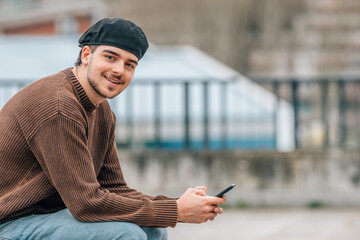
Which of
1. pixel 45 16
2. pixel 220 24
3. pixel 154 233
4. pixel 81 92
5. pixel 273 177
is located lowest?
pixel 273 177

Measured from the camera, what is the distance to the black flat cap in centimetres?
256

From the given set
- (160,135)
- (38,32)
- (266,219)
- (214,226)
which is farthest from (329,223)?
(38,32)

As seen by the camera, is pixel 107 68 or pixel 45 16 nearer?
pixel 107 68

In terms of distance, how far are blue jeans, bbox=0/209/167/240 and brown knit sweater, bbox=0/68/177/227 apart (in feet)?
0.10

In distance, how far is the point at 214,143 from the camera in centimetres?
697

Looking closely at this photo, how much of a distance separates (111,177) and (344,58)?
18.0 metres

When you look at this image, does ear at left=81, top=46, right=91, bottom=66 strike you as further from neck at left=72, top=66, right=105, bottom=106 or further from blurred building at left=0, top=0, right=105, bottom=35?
blurred building at left=0, top=0, right=105, bottom=35

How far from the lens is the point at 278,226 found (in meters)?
5.77

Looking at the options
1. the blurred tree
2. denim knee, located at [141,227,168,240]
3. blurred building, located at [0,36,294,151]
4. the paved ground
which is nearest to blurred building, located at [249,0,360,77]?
the blurred tree

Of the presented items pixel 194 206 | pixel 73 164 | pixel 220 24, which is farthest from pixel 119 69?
pixel 220 24

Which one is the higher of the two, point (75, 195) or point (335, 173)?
point (75, 195)

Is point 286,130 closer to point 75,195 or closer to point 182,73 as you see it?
point 182,73

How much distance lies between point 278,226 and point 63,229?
3.57 metres

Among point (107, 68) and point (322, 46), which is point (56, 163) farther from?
point (322, 46)
